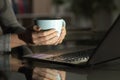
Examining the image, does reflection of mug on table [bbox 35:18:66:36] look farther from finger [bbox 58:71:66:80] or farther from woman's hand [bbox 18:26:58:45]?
finger [bbox 58:71:66:80]

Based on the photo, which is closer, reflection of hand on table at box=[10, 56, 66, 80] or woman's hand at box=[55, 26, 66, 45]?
reflection of hand on table at box=[10, 56, 66, 80]

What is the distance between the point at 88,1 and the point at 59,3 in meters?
0.46

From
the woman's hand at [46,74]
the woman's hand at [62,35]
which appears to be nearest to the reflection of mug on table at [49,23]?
the woman's hand at [62,35]

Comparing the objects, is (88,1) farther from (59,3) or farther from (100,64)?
(100,64)

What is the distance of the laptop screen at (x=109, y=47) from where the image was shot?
0.78 metres

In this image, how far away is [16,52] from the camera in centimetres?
117

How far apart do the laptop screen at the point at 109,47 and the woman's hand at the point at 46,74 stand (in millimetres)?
88

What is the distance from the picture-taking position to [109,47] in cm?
82

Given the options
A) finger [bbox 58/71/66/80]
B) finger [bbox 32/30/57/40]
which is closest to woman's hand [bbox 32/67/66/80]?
finger [bbox 58/71/66/80]

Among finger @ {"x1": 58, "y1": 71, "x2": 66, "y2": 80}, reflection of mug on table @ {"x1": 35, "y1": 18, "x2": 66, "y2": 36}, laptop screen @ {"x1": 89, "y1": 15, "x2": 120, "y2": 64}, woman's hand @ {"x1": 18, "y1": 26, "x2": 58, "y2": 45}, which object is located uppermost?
reflection of mug on table @ {"x1": 35, "y1": 18, "x2": 66, "y2": 36}

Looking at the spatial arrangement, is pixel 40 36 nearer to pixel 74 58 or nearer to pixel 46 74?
pixel 74 58

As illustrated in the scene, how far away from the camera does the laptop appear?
0.79 metres

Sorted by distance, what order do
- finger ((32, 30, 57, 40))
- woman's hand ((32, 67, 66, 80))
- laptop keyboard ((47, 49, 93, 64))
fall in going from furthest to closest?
finger ((32, 30, 57, 40))
laptop keyboard ((47, 49, 93, 64))
woman's hand ((32, 67, 66, 80))

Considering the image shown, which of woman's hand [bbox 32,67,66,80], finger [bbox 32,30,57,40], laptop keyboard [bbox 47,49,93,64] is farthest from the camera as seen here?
finger [bbox 32,30,57,40]
